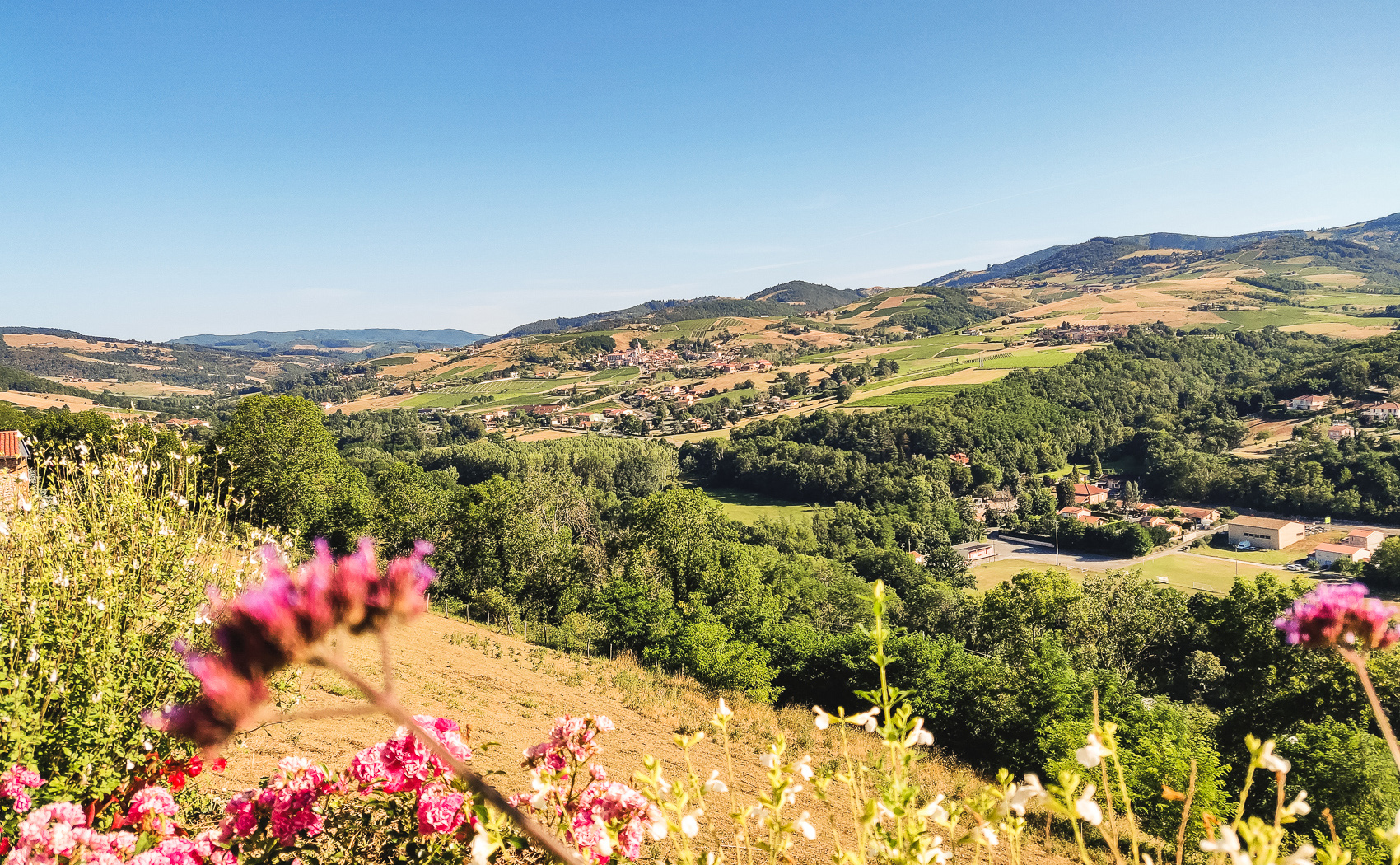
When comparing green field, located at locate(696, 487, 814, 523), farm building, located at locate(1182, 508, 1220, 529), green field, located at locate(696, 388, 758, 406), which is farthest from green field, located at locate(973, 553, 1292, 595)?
green field, located at locate(696, 388, 758, 406)

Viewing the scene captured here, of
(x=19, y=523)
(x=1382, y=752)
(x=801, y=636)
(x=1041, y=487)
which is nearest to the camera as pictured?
(x=19, y=523)

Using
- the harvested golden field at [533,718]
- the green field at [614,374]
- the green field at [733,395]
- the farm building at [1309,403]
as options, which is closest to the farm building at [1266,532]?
the farm building at [1309,403]

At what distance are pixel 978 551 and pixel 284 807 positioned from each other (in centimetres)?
7946

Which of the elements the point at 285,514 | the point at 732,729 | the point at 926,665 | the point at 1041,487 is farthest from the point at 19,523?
the point at 1041,487

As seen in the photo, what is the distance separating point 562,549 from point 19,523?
28541 millimetres

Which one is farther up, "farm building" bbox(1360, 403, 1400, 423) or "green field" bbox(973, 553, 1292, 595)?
"farm building" bbox(1360, 403, 1400, 423)

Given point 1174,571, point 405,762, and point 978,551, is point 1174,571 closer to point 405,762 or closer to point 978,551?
point 978,551

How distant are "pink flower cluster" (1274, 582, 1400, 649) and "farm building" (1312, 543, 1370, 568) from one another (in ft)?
248

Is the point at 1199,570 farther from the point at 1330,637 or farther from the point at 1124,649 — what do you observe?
the point at 1330,637

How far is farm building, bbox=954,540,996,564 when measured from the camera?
74.1 metres

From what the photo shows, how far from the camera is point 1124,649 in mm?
36188

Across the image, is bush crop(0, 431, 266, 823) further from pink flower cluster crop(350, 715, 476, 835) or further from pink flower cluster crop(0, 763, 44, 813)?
pink flower cluster crop(350, 715, 476, 835)

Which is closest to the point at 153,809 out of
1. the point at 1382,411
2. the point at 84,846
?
the point at 84,846

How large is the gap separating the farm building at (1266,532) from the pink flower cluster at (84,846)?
8706cm
